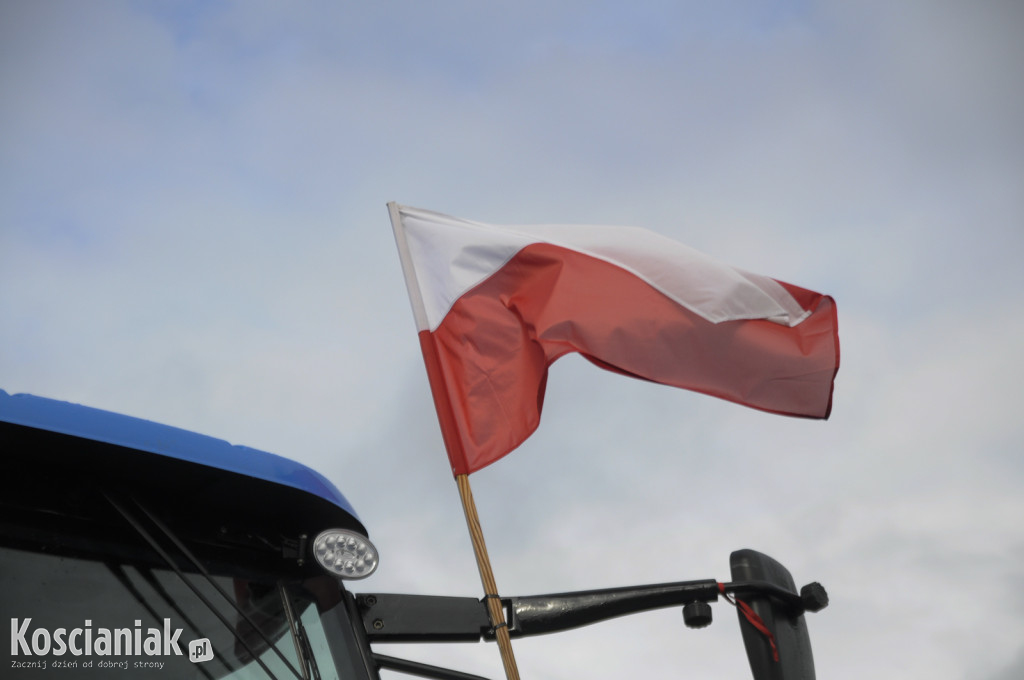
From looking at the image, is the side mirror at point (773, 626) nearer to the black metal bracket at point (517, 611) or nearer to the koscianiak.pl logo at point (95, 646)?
the black metal bracket at point (517, 611)

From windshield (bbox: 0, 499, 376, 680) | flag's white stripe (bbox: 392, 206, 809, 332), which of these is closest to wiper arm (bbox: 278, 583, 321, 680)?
windshield (bbox: 0, 499, 376, 680)

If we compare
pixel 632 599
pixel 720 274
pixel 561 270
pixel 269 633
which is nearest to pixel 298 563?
pixel 269 633

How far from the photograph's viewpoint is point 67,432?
3.29 m

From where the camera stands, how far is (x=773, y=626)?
3.43 metres

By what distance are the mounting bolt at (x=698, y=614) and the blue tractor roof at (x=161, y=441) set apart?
4.07 ft

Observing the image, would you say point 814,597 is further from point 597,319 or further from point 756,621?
point 597,319

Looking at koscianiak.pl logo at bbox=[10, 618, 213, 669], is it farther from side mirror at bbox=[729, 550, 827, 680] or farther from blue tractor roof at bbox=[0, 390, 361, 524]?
side mirror at bbox=[729, 550, 827, 680]

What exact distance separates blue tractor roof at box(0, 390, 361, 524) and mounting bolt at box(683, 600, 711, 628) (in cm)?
124

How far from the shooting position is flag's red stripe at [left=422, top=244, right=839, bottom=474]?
197 inches

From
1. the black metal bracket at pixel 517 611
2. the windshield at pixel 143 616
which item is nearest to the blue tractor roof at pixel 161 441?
the windshield at pixel 143 616

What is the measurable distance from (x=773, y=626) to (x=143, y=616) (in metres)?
1.90

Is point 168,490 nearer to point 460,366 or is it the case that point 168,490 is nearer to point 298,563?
point 298,563

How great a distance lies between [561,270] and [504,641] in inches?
81.1

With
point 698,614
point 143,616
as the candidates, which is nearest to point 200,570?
point 143,616
